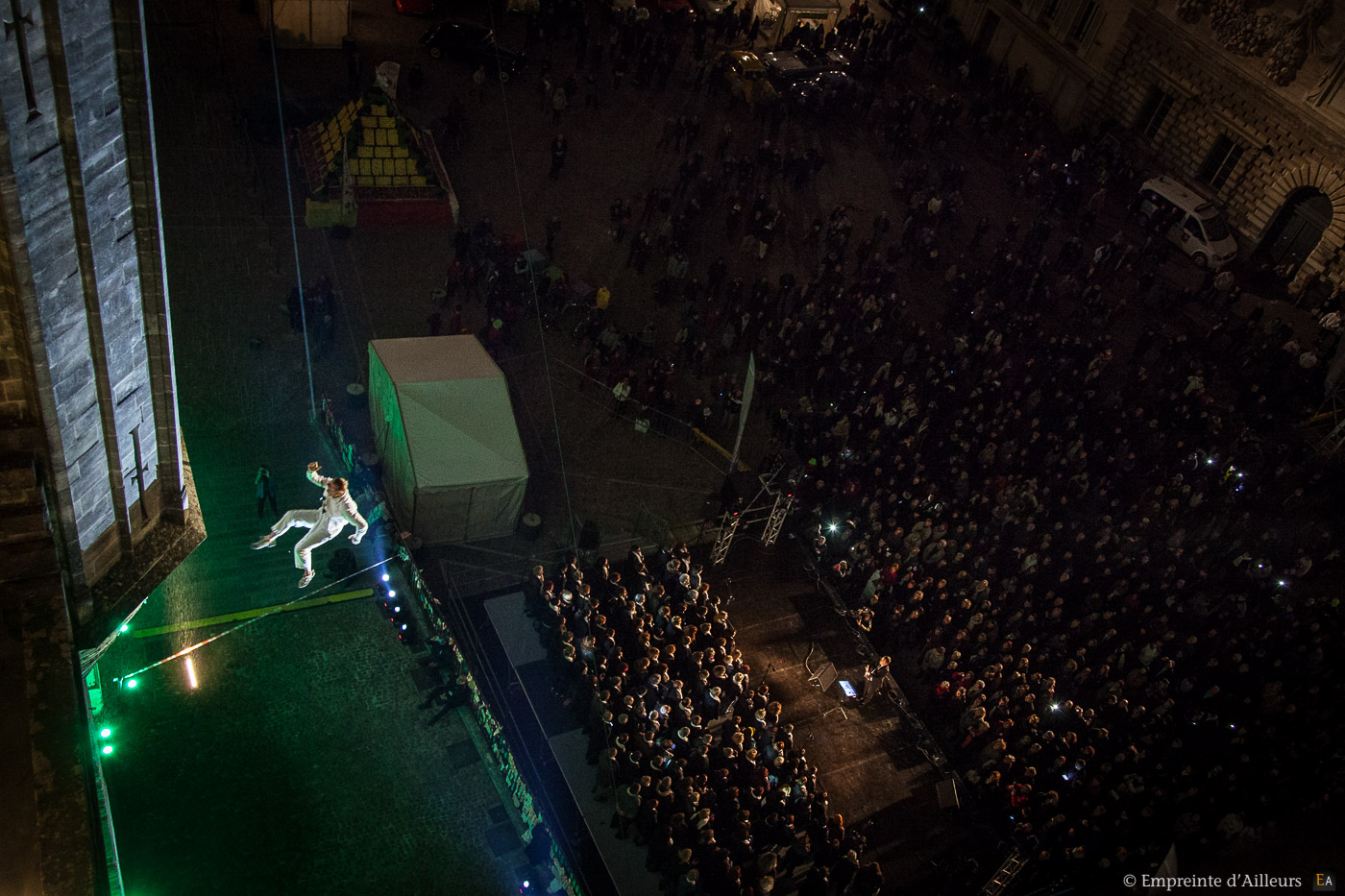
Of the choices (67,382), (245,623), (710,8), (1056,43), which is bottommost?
(245,623)

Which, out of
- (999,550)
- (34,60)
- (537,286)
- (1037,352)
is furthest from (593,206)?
(34,60)

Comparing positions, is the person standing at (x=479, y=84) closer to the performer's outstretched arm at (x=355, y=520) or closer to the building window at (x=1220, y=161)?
the performer's outstretched arm at (x=355, y=520)

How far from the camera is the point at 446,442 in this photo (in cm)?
1828

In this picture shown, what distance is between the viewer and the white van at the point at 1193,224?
102 ft

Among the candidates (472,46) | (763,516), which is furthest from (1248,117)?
(472,46)

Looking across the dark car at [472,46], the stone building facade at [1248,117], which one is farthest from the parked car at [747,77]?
the stone building facade at [1248,117]

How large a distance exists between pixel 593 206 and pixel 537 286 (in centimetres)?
521

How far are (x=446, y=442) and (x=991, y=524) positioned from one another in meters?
10.7

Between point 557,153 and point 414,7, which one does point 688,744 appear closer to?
point 557,153

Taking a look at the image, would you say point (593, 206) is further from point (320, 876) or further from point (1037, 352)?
point (320, 876)

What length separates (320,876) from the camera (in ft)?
45.6

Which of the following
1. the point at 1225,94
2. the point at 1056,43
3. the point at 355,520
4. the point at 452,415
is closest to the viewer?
the point at 355,520

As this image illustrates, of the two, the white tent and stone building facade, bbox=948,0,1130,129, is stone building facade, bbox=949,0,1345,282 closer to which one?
stone building facade, bbox=948,0,1130,129

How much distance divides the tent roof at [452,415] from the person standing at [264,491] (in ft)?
7.99
